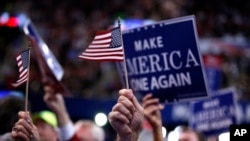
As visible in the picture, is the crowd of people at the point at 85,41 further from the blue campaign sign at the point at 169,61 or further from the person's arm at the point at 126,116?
the person's arm at the point at 126,116

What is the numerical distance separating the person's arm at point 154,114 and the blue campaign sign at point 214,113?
2.43 m

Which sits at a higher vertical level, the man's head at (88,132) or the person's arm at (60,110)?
the person's arm at (60,110)

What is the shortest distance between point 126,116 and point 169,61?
1826 millimetres

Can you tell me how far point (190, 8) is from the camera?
19.4 metres

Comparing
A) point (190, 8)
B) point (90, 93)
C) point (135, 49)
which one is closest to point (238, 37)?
point (190, 8)

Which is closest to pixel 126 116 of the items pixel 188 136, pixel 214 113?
pixel 188 136

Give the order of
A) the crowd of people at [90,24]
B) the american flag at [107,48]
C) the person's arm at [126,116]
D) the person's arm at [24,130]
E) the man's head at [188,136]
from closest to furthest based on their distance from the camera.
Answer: the person's arm at [126,116] → the person's arm at [24,130] → the american flag at [107,48] → the man's head at [188,136] → the crowd of people at [90,24]

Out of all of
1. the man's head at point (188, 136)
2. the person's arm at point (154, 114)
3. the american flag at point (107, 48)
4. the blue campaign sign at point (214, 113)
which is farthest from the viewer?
the blue campaign sign at point (214, 113)

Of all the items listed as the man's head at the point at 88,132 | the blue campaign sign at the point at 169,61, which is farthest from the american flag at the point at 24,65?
the man's head at the point at 88,132

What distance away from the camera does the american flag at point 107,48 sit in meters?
4.70

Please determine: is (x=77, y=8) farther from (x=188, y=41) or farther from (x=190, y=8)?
(x=188, y=41)

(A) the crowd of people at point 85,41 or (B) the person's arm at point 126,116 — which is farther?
(A) the crowd of people at point 85,41


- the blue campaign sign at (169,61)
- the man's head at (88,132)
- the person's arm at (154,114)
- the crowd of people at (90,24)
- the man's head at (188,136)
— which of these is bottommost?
the man's head at (188,136)

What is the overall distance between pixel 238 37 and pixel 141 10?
3.24 m
